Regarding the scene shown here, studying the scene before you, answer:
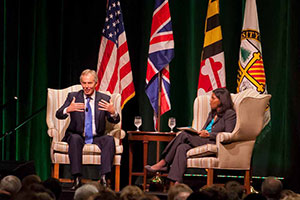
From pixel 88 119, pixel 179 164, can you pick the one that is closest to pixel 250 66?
pixel 179 164

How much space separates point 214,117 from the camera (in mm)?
5754

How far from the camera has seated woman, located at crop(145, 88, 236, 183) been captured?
17.5 ft

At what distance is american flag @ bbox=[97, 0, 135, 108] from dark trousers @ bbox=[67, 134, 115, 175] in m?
1.29

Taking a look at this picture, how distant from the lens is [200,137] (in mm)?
5523

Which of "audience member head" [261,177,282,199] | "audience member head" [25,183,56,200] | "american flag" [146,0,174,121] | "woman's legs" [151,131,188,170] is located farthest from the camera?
"american flag" [146,0,174,121]

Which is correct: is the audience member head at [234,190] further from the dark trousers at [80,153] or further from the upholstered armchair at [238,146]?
the dark trousers at [80,153]

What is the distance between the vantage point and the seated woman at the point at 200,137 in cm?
534

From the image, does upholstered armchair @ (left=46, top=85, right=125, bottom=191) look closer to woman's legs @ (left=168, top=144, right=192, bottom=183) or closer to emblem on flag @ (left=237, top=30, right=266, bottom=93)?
woman's legs @ (left=168, top=144, right=192, bottom=183)

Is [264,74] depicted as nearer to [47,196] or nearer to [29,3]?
[29,3]

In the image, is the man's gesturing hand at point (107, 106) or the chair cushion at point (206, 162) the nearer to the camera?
the chair cushion at point (206, 162)

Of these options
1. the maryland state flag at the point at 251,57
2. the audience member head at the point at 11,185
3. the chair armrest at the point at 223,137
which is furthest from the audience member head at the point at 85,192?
the maryland state flag at the point at 251,57

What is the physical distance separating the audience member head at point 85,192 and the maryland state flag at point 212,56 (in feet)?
12.3

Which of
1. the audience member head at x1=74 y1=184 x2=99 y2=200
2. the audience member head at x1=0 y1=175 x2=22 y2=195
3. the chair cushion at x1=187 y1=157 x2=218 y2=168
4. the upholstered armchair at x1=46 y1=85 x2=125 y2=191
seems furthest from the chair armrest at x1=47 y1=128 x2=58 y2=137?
the audience member head at x1=74 y1=184 x2=99 y2=200

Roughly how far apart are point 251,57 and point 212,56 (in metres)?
0.45
